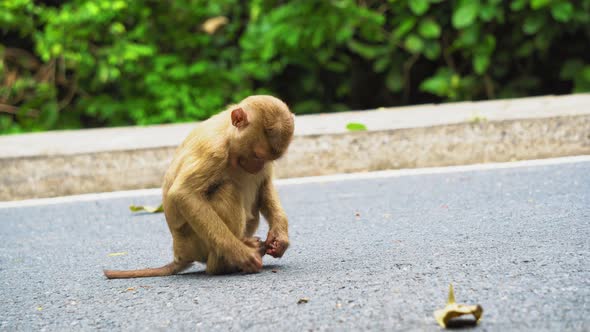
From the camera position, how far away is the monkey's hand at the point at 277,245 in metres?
3.93

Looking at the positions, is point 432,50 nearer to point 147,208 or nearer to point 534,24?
point 534,24

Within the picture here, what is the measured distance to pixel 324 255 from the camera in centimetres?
414

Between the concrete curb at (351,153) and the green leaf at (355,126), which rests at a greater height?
the green leaf at (355,126)

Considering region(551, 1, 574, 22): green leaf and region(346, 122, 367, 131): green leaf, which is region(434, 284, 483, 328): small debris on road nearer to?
region(346, 122, 367, 131): green leaf

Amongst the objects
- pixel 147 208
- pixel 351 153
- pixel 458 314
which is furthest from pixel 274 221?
pixel 351 153

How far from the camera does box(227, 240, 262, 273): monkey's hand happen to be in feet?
12.6

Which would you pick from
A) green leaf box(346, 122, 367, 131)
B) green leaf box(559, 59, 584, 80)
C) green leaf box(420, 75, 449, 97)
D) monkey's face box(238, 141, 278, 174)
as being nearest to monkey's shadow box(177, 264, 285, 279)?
monkey's face box(238, 141, 278, 174)

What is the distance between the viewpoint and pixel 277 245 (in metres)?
3.93

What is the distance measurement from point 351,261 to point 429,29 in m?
5.57

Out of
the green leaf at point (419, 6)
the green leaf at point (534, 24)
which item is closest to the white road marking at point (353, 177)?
the green leaf at point (534, 24)

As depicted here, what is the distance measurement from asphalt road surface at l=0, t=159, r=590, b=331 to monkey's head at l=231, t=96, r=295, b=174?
526 millimetres

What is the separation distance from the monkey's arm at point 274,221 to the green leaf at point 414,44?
5245 millimetres

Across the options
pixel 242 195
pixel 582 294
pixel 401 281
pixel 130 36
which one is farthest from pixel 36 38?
pixel 582 294

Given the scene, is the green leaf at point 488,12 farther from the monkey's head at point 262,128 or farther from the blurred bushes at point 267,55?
the monkey's head at point 262,128
